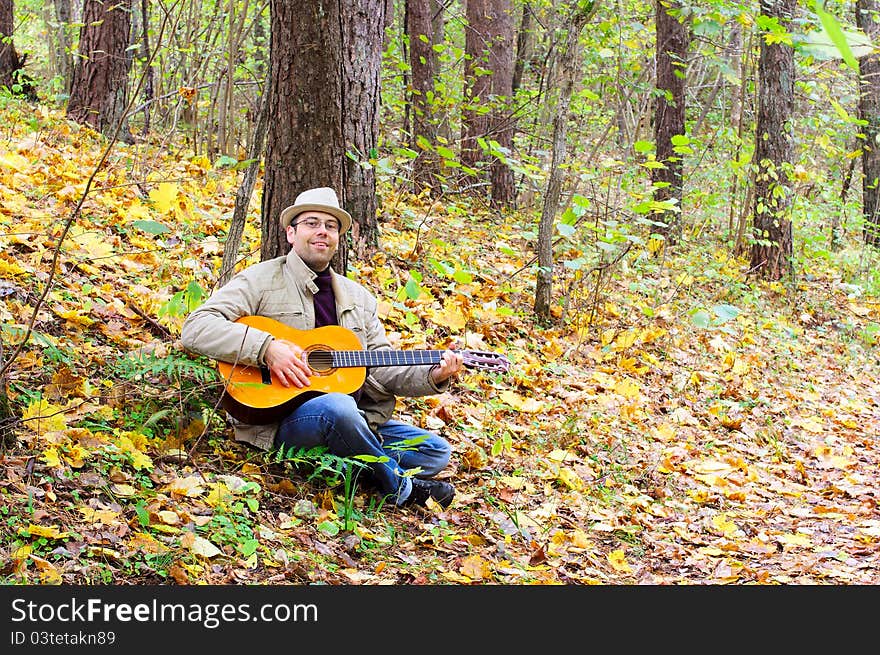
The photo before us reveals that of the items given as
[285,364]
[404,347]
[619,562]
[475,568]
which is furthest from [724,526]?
[285,364]

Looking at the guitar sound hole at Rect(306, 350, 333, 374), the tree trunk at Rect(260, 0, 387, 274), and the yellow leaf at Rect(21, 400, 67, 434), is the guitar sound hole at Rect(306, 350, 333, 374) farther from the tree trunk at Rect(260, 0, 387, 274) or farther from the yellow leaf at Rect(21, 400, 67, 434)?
the yellow leaf at Rect(21, 400, 67, 434)

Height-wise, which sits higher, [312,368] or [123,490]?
[312,368]

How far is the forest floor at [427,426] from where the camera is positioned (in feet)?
11.8

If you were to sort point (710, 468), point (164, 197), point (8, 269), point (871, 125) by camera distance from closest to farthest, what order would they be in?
point (8, 269), point (710, 468), point (164, 197), point (871, 125)

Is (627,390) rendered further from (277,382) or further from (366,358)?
(277,382)

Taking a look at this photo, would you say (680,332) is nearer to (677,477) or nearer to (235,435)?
(677,477)

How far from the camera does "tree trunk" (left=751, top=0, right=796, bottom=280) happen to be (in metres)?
11.6

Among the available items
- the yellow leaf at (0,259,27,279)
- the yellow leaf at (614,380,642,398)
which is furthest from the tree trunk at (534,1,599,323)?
the yellow leaf at (0,259,27,279)

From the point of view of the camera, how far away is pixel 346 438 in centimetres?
423

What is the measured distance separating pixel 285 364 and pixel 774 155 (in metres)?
9.35

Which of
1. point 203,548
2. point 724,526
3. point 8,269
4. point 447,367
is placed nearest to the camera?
point 203,548

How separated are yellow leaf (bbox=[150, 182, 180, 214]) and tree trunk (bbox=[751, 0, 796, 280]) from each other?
7.57 metres

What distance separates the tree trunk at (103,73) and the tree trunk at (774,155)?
7.79 metres

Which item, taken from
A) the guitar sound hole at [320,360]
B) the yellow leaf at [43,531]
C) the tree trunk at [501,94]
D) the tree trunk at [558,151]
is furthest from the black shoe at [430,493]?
the tree trunk at [501,94]
